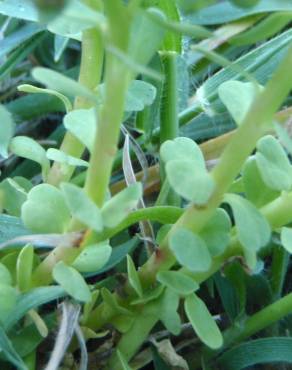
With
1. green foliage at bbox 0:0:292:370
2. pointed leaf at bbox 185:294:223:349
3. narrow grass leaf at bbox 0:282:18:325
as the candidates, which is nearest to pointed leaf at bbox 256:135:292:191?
green foliage at bbox 0:0:292:370

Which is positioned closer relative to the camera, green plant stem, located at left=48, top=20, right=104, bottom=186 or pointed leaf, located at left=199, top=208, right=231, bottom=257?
pointed leaf, located at left=199, top=208, right=231, bottom=257

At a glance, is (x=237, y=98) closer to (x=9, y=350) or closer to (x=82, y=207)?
(x=82, y=207)

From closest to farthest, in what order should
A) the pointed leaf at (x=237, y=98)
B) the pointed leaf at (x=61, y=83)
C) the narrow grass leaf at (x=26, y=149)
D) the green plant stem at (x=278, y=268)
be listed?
the pointed leaf at (x=61, y=83) < the pointed leaf at (x=237, y=98) < the narrow grass leaf at (x=26, y=149) < the green plant stem at (x=278, y=268)

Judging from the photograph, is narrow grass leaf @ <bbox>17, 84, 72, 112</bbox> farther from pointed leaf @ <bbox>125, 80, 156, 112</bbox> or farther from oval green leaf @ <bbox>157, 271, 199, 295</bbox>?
oval green leaf @ <bbox>157, 271, 199, 295</bbox>

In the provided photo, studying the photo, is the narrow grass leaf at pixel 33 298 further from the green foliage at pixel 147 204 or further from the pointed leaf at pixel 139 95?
the pointed leaf at pixel 139 95

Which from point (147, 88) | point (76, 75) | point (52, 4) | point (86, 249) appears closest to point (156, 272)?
point (86, 249)

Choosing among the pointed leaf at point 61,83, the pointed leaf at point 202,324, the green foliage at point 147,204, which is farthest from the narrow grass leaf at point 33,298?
the pointed leaf at point 61,83
